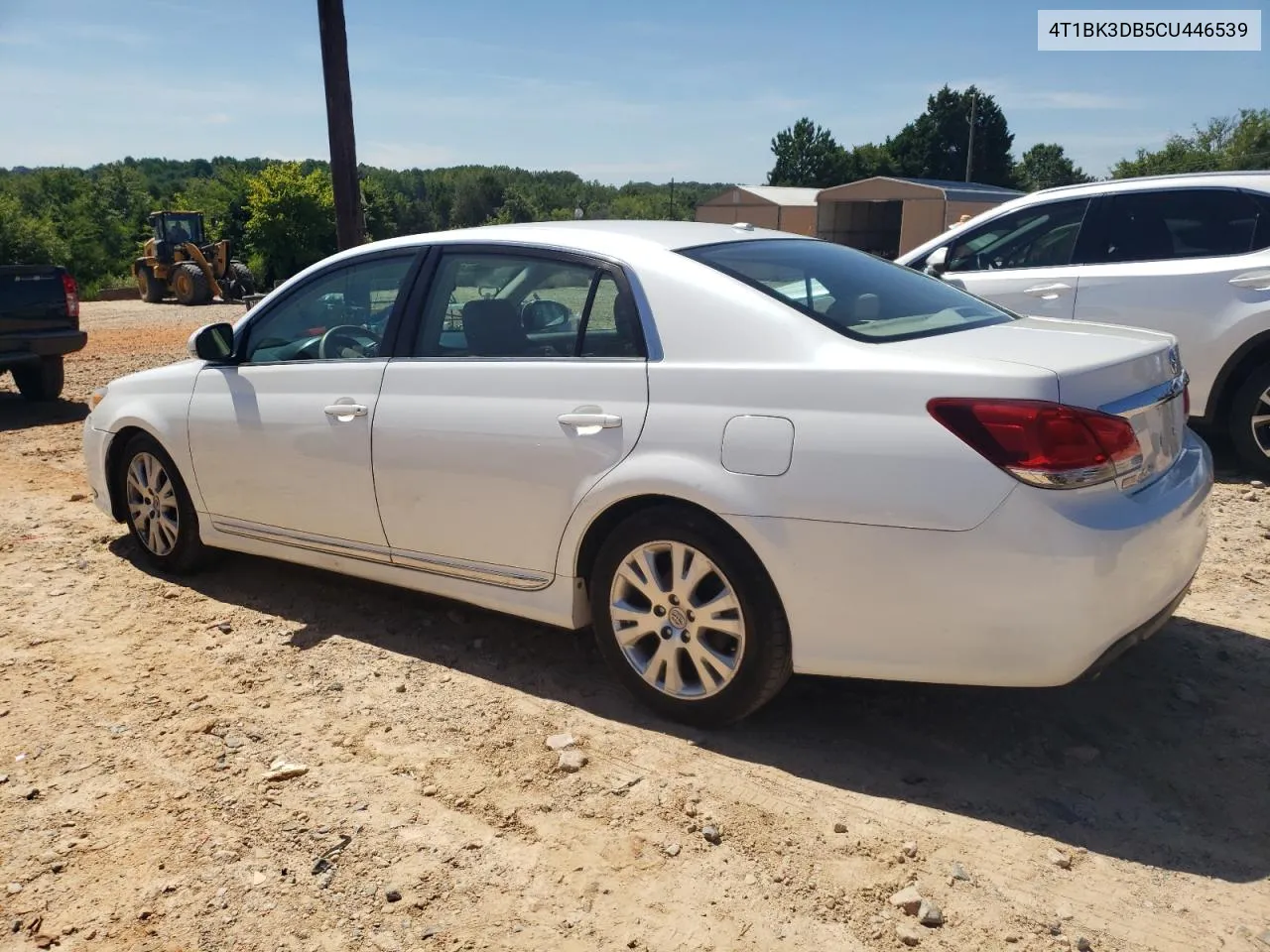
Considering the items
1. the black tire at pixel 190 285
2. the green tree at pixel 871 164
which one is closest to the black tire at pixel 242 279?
the black tire at pixel 190 285

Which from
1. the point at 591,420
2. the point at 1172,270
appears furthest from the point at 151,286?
the point at 591,420

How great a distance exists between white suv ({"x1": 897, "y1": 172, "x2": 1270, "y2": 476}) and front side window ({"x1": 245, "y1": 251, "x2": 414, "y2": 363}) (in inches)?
149

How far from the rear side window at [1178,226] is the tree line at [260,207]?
31.3 meters

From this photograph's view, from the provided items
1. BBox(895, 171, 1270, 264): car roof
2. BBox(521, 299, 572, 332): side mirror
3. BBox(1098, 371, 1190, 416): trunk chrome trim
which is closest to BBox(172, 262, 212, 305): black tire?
BBox(895, 171, 1270, 264): car roof

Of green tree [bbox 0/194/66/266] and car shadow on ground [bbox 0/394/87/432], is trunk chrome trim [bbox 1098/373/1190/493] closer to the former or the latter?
car shadow on ground [bbox 0/394/87/432]

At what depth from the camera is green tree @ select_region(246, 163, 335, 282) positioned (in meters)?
49.5

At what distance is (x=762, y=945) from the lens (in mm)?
2514

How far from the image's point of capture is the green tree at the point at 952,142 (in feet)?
300

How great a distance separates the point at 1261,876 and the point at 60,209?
8825 centimetres

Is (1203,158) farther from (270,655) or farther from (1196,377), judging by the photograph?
(270,655)

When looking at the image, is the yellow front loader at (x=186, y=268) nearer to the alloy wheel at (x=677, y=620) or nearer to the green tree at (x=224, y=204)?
the green tree at (x=224, y=204)

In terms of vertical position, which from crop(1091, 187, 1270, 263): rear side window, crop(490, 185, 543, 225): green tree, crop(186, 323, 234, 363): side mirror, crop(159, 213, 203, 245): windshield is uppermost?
crop(490, 185, 543, 225): green tree

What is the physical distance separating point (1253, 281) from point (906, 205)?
131ft

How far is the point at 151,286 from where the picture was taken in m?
29.7
